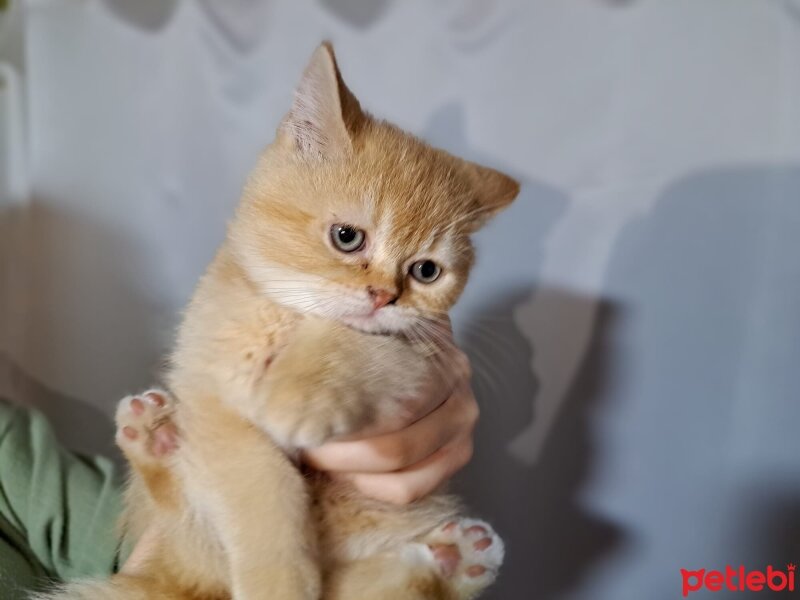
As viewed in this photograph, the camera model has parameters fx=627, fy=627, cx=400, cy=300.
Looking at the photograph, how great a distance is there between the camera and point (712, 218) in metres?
1.23

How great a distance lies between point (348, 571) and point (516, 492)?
69cm

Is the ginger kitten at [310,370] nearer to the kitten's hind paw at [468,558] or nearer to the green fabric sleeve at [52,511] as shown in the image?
the kitten's hind paw at [468,558]

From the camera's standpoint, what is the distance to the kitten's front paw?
2.03ft

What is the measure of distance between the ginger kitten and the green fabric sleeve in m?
0.27

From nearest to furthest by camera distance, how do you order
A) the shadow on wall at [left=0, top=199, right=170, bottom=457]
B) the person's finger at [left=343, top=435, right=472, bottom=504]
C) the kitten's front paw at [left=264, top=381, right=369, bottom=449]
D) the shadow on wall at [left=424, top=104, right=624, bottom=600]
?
the kitten's front paw at [left=264, top=381, right=369, bottom=449]
the person's finger at [left=343, top=435, right=472, bottom=504]
the shadow on wall at [left=424, top=104, right=624, bottom=600]
the shadow on wall at [left=0, top=199, right=170, bottom=457]

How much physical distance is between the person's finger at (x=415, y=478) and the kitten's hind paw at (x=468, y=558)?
0.24 feet

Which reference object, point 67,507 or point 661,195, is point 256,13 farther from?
point 67,507

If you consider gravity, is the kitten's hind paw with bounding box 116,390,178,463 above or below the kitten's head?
below

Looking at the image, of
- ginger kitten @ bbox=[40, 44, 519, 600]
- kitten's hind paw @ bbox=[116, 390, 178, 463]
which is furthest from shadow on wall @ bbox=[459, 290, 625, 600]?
kitten's hind paw @ bbox=[116, 390, 178, 463]

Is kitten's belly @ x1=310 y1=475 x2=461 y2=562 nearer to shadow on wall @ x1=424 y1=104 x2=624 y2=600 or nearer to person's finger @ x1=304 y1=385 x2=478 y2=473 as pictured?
person's finger @ x1=304 y1=385 x2=478 y2=473

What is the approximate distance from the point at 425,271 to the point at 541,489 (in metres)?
0.78

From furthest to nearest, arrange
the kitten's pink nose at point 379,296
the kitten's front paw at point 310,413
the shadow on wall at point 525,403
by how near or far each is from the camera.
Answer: the shadow on wall at point 525,403 < the kitten's pink nose at point 379,296 < the kitten's front paw at point 310,413

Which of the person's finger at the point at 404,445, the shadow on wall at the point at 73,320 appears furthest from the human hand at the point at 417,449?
the shadow on wall at the point at 73,320

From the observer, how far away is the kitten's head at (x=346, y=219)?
76 cm
